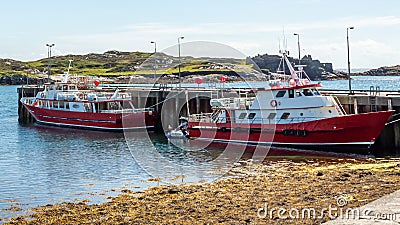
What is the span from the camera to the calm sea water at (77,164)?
24.7 meters

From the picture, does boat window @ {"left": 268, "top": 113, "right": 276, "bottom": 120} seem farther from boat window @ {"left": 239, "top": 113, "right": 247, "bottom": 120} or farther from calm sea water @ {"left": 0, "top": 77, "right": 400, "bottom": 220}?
calm sea water @ {"left": 0, "top": 77, "right": 400, "bottom": 220}

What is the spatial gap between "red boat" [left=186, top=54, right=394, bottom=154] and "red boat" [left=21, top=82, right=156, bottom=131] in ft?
38.8

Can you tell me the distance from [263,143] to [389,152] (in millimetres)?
8538

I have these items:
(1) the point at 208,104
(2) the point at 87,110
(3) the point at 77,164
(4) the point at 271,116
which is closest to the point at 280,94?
(4) the point at 271,116

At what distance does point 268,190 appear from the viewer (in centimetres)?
2098

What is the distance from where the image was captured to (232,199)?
19.6 meters

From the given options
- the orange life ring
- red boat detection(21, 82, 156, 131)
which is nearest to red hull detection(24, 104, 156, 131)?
red boat detection(21, 82, 156, 131)

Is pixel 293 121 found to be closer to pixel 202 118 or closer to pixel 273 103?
pixel 273 103

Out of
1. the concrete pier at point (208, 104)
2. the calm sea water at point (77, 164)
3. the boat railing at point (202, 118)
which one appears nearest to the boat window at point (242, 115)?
the boat railing at point (202, 118)

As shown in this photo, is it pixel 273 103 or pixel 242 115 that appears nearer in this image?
pixel 273 103

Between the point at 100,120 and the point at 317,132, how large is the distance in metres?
24.8

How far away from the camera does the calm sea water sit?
2467 cm

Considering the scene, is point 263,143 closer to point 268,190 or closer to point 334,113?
point 334,113

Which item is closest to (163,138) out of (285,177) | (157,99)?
(157,99)
